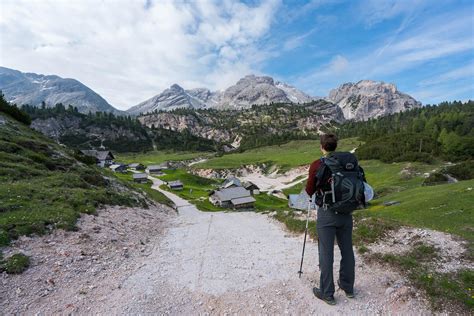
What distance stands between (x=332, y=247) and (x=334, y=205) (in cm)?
123

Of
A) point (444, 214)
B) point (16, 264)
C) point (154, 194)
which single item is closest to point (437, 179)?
point (444, 214)

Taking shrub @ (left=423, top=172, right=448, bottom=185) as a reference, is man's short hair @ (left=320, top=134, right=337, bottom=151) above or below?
above

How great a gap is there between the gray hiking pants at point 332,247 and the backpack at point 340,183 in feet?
0.96

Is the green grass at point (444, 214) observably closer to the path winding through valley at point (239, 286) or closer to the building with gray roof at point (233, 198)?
the path winding through valley at point (239, 286)

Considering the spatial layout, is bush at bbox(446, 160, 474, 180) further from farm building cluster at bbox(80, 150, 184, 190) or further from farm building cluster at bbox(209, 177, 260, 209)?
farm building cluster at bbox(80, 150, 184, 190)

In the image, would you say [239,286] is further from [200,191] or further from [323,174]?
[200,191]

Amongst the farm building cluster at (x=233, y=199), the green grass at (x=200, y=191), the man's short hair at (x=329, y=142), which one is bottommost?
the green grass at (x=200, y=191)

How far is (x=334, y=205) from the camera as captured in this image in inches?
280

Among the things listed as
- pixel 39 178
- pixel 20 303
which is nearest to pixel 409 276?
pixel 20 303

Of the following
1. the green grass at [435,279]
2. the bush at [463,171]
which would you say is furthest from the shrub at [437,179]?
the green grass at [435,279]

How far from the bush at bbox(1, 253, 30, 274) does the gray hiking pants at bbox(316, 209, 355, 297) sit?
9659 mm

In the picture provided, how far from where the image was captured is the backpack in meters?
7.05

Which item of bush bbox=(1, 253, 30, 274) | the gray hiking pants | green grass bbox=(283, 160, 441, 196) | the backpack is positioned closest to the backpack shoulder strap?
the backpack

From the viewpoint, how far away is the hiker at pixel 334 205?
23.3 feet
